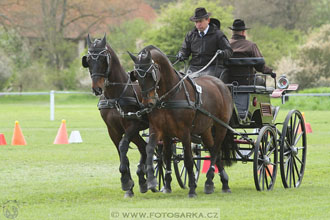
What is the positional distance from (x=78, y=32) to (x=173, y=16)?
20.5 metres

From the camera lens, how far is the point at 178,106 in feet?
28.3

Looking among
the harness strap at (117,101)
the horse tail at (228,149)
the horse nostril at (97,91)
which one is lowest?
the horse tail at (228,149)

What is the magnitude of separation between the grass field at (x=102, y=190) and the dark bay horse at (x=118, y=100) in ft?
1.55

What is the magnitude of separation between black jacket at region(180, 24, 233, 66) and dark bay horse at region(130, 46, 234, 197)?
0.53 metres

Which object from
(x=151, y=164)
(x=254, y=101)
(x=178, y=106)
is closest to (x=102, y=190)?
(x=151, y=164)

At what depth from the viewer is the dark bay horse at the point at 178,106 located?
827 cm

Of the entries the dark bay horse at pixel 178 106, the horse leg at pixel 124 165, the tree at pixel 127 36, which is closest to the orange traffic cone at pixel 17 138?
the dark bay horse at pixel 178 106

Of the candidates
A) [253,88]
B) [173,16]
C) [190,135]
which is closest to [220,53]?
[253,88]

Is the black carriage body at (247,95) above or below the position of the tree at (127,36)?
above

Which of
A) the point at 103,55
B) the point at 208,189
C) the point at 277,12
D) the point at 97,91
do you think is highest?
the point at 103,55

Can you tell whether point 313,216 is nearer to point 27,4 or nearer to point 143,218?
point 143,218

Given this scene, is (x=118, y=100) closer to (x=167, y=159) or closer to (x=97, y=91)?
(x=97, y=91)

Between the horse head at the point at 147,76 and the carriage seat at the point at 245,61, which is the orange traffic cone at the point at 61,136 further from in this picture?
the horse head at the point at 147,76

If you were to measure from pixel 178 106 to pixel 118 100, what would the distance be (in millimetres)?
886
